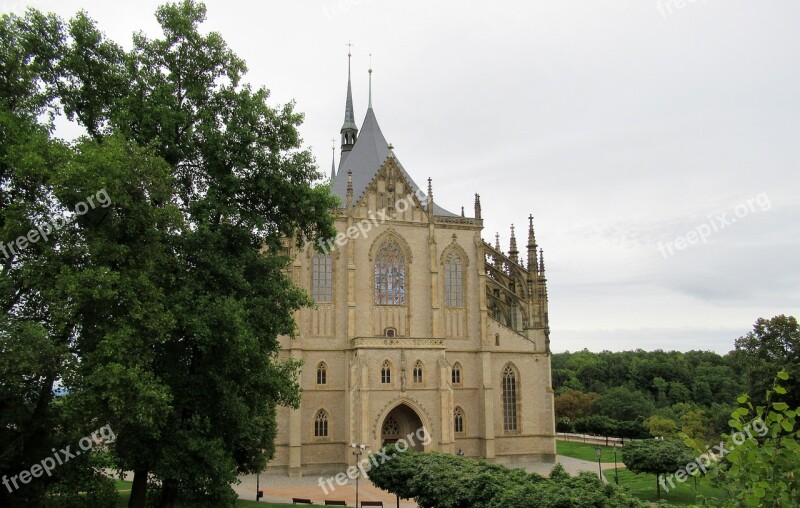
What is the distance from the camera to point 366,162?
49.8 m

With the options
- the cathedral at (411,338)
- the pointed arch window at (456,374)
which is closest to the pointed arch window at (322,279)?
the cathedral at (411,338)

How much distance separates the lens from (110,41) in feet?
67.3

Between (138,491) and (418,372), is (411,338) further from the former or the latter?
(138,491)

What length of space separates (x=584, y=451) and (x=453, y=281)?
20286 millimetres

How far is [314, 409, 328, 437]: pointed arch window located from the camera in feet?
138

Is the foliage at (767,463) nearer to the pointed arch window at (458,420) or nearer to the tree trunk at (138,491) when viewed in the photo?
the tree trunk at (138,491)

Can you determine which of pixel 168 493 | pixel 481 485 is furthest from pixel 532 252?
pixel 168 493

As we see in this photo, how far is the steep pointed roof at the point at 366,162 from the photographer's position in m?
47.7

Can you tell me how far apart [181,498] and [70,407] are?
5918mm

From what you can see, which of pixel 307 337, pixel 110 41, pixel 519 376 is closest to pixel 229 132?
pixel 110 41

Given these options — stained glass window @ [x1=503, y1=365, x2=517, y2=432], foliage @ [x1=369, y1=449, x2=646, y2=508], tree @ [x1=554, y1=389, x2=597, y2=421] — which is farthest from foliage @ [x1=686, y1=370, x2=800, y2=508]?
tree @ [x1=554, y1=389, x2=597, y2=421]

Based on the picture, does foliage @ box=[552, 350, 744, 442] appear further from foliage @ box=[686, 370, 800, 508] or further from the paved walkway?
foliage @ box=[686, 370, 800, 508]

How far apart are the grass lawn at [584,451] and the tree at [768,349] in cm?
1378

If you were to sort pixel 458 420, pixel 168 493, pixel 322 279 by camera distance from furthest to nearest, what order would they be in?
pixel 458 420
pixel 322 279
pixel 168 493
